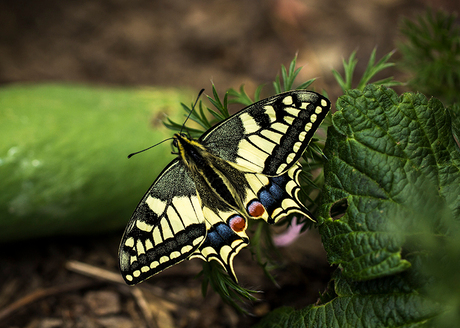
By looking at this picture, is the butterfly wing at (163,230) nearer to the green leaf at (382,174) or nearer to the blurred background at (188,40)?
the green leaf at (382,174)

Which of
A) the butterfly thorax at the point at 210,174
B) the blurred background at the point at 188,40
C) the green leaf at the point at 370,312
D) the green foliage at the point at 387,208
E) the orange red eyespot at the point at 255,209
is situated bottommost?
the green leaf at the point at 370,312

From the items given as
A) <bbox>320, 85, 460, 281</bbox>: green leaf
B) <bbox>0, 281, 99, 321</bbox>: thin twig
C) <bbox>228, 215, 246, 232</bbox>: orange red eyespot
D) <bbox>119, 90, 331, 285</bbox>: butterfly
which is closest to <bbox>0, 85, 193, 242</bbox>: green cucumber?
<bbox>0, 281, 99, 321</bbox>: thin twig

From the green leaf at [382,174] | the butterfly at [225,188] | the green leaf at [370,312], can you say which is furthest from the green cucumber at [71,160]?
the green leaf at [370,312]

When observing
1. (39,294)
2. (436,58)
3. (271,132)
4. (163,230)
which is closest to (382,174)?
(271,132)

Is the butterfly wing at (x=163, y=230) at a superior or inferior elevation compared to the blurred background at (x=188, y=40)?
inferior

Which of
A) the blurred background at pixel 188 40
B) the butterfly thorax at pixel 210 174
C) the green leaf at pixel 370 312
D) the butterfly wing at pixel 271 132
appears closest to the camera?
the green leaf at pixel 370 312

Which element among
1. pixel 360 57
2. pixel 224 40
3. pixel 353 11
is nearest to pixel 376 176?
pixel 360 57

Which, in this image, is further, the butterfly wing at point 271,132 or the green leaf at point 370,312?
the butterfly wing at point 271,132

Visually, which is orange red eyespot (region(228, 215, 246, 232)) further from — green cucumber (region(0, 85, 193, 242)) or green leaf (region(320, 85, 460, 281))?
green cucumber (region(0, 85, 193, 242))
